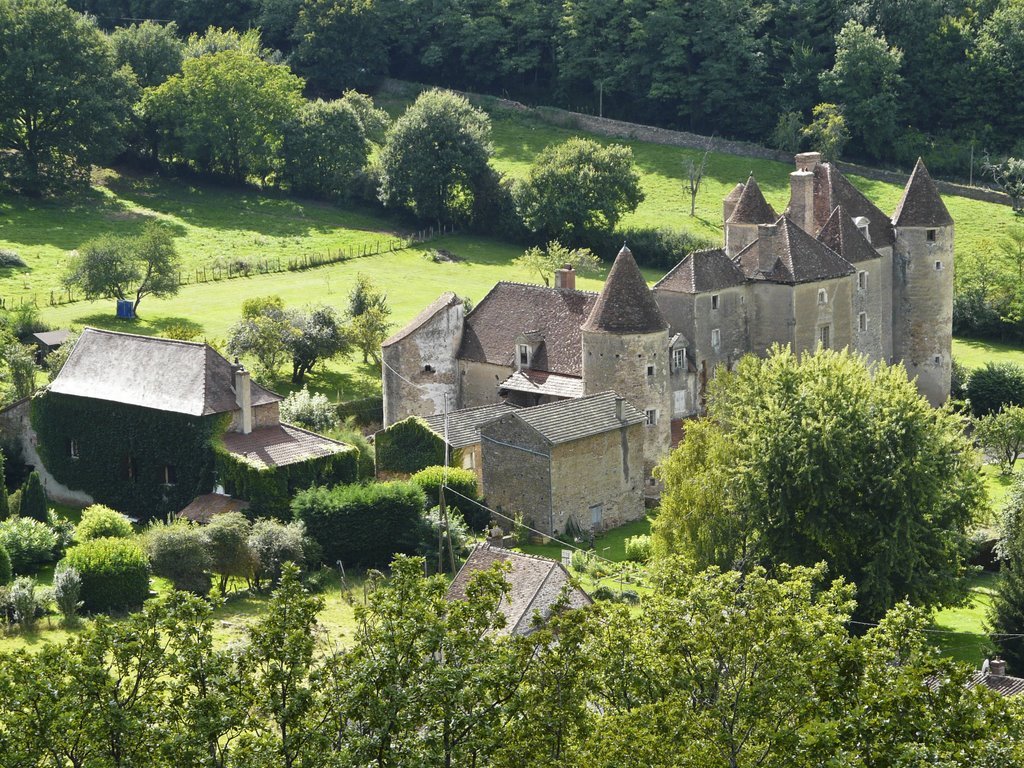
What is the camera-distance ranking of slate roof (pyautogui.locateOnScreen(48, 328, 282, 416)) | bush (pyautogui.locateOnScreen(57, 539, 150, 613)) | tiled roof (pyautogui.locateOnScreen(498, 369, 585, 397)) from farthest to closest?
tiled roof (pyautogui.locateOnScreen(498, 369, 585, 397)) < slate roof (pyautogui.locateOnScreen(48, 328, 282, 416)) < bush (pyautogui.locateOnScreen(57, 539, 150, 613))

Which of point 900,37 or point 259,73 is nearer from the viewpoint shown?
point 259,73

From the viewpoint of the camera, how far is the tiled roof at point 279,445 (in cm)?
5112

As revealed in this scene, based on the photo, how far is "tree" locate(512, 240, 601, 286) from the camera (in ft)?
271

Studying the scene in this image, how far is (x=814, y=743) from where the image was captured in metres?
22.4

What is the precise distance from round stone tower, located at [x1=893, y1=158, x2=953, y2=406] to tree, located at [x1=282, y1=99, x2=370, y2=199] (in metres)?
36.8

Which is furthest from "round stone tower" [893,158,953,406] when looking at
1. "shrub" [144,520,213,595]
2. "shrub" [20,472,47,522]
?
"shrub" [20,472,47,522]

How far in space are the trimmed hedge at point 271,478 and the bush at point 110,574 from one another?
19.3ft

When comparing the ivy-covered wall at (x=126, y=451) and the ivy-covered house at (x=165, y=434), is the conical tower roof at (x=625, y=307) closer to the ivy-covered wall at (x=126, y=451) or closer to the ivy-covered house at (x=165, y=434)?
the ivy-covered house at (x=165, y=434)

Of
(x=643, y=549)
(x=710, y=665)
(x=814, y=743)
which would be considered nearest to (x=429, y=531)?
(x=643, y=549)

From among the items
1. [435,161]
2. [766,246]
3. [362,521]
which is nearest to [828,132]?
[435,161]

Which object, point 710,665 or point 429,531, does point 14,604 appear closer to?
point 429,531

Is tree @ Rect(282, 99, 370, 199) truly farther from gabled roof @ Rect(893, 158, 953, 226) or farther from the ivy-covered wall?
the ivy-covered wall

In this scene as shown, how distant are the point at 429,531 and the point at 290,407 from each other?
1160cm

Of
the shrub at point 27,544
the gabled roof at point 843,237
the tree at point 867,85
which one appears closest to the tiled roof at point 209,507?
the shrub at point 27,544
